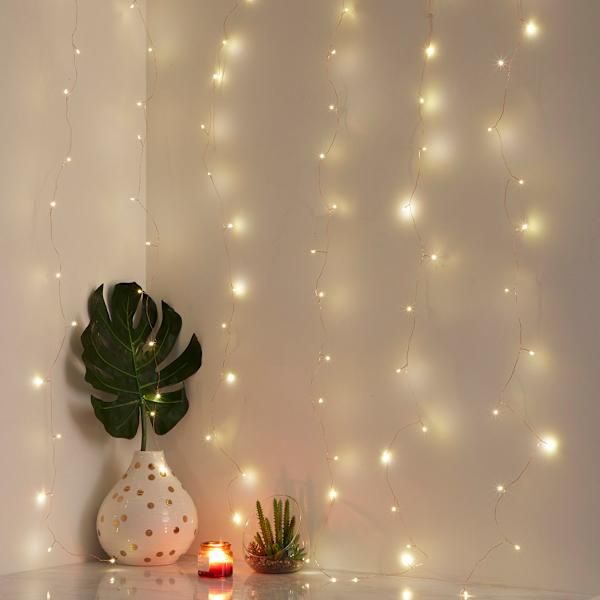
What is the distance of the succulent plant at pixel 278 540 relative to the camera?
7.16ft

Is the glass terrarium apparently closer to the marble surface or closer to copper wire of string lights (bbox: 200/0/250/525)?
the marble surface

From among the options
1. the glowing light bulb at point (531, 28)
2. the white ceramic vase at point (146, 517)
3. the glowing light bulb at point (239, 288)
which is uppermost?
the glowing light bulb at point (531, 28)

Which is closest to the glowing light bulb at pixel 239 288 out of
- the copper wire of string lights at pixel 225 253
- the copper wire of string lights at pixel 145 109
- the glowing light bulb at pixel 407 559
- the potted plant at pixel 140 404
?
the copper wire of string lights at pixel 225 253

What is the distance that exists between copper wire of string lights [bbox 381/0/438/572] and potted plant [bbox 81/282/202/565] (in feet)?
1.73

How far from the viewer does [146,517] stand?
7.54ft

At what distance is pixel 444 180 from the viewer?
2.17 m

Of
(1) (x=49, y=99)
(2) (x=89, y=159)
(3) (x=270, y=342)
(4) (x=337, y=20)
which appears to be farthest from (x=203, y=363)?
(4) (x=337, y=20)

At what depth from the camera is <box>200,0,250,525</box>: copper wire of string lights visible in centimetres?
245

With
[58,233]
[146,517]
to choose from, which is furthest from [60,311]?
[146,517]

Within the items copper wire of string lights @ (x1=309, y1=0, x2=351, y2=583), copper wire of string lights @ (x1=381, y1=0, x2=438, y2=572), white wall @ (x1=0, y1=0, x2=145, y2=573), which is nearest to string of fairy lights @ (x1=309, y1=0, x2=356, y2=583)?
copper wire of string lights @ (x1=309, y1=0, x2=351, y2=583)

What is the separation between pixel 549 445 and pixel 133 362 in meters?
1.05

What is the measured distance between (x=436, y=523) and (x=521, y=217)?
2.28 ft

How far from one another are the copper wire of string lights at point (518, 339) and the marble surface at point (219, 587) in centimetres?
10

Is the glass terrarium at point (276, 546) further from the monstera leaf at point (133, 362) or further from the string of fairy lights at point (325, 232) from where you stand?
the monstera leaf at point (133, 362)
